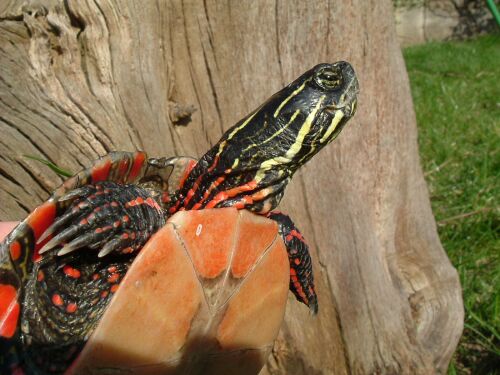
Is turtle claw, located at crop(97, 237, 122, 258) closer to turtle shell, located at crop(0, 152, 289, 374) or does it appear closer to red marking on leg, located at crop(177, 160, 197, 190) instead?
turtle shell, located at crop(0, 152, 289, 374)

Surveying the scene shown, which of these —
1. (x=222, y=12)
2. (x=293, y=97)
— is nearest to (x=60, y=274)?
(x=293, y=97)

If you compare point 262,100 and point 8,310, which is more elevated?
point 262,100

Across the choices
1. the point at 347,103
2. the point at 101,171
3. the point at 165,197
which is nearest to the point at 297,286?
the point at 165,197

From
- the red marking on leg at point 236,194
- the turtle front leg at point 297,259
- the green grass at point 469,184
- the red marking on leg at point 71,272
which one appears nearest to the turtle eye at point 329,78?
the red marking on leg at point 236,194

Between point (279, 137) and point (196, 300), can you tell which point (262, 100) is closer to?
point (279, 137)

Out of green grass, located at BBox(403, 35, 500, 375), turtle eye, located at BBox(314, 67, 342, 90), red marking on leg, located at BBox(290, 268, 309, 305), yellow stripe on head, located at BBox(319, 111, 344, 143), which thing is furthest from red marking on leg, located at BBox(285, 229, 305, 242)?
green grass, located at BBox(403, 35, 500, 375)

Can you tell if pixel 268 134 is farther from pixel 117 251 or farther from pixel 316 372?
pixel 316 372
